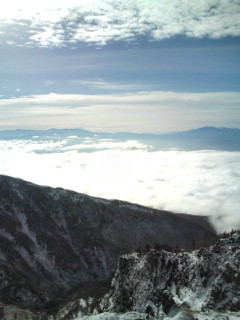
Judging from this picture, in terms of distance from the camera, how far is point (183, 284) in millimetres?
95938

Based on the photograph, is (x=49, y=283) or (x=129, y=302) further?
(x=49, y=283)

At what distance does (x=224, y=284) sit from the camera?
8612 centimetres

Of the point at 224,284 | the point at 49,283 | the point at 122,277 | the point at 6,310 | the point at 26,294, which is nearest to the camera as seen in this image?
the point at 224,284

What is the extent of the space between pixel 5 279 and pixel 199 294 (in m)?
92.4

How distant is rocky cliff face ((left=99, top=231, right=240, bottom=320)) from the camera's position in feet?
272

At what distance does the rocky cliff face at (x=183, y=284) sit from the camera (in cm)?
8281

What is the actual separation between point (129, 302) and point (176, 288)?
1633 cm

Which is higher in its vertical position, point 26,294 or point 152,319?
point 152,319

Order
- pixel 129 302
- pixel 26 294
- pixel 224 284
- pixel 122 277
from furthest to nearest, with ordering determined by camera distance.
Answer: pixel 26 294
pixel 122 277
pixel 129 302
pixel 224 284

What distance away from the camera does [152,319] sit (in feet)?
285

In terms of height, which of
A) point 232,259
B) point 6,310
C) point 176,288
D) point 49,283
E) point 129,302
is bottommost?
point 49,283

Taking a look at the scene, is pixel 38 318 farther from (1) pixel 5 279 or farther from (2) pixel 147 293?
(2) pixel 147 293

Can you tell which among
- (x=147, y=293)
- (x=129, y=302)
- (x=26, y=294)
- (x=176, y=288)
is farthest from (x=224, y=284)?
(x=26, y=294)

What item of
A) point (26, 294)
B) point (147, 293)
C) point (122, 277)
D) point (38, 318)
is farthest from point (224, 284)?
point (26, 294)
